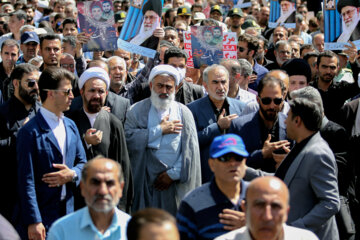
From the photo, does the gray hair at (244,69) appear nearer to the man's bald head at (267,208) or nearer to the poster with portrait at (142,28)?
the poster with portrait at (142,28)

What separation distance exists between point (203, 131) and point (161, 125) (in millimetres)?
506

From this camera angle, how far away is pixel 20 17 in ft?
36.8

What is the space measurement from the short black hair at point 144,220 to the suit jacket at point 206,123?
290 cm

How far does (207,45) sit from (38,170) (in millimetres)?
3755

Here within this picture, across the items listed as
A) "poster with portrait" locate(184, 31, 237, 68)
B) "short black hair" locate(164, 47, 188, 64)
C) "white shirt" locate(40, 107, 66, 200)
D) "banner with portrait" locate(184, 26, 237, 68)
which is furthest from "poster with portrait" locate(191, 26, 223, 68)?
"white shirt" locate(40, 107, 66, 200)

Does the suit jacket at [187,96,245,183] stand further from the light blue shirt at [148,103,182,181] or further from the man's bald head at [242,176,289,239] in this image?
the man's bald head at [242,176,289,239]

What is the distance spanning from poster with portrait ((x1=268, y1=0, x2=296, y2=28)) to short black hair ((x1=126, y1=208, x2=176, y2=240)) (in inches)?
403

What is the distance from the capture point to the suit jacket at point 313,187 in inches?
185

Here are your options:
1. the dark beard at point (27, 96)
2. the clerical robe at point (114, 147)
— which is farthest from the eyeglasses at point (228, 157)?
the dark beard at point (27, 96)

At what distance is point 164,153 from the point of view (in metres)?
6.08

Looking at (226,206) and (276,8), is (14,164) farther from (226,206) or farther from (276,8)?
(276,8)

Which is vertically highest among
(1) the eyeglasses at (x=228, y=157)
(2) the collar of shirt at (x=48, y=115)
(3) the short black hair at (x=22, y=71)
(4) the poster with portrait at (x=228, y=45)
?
(3) the short black hair at (x=22, y=71)

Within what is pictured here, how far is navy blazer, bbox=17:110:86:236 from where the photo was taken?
5070 mm

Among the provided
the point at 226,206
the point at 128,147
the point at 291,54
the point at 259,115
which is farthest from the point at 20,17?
the point at 226,206
